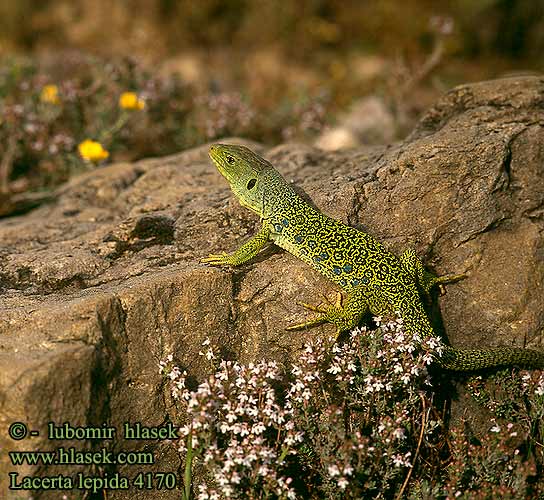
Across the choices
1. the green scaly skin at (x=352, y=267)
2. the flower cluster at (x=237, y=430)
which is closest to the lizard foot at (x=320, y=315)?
the green scaly skin at (x=352, y=267)

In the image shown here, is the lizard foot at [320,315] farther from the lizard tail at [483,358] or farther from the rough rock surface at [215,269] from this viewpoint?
the lizard tail at [483,358]

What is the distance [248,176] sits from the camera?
5785 mm

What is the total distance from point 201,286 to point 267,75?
370 inches

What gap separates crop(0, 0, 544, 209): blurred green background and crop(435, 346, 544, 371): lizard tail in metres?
5.33

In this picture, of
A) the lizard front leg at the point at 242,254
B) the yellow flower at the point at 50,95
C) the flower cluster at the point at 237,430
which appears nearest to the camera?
the flower cluster at the point at 237,430

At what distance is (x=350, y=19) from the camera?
14.3 meters

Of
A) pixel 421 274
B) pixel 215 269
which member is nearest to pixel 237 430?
pixel 215 269

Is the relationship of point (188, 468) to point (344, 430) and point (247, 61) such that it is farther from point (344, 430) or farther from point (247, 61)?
point (247, 61)

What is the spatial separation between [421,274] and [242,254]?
5.38 ft

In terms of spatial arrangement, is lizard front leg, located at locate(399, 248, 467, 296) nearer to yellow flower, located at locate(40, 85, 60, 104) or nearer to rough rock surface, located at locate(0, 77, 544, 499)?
rough rock surface, located at locate(0, 77, 544, 499)

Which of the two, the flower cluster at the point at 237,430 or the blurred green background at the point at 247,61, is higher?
the blurred green background at the point at 247,61

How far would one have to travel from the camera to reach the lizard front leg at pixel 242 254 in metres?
5.30

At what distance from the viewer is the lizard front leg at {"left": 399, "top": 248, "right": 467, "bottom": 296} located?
548cm

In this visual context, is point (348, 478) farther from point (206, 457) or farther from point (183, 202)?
point (183, 202)
